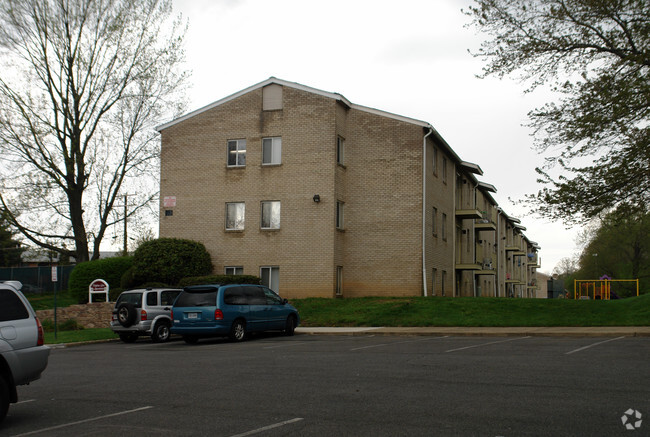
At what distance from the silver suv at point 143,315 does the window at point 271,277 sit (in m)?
9.30

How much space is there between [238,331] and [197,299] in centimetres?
150

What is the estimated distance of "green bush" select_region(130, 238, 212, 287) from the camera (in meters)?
30.6

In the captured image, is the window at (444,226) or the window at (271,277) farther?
the window at (444,226)

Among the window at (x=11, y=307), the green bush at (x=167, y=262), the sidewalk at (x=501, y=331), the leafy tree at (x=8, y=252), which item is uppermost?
the leafy tree at (x=8, y=252)

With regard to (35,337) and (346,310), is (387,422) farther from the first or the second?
(346,310)

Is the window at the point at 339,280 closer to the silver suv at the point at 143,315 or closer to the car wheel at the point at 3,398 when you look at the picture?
the silver suv at the point at 143,315

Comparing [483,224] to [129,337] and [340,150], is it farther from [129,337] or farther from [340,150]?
[129,337]

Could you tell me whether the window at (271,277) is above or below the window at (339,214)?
below

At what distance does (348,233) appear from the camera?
105 feet

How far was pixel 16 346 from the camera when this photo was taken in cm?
841

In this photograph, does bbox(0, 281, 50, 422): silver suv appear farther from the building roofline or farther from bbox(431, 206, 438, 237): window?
bbox(431, 206, 438, 237): window

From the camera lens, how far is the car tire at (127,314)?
21.4 m

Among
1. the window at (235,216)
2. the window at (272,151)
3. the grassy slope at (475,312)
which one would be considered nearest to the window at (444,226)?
the grassy slope at (475,312)

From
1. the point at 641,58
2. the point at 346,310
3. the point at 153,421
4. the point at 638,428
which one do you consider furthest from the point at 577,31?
the point at 153,421
